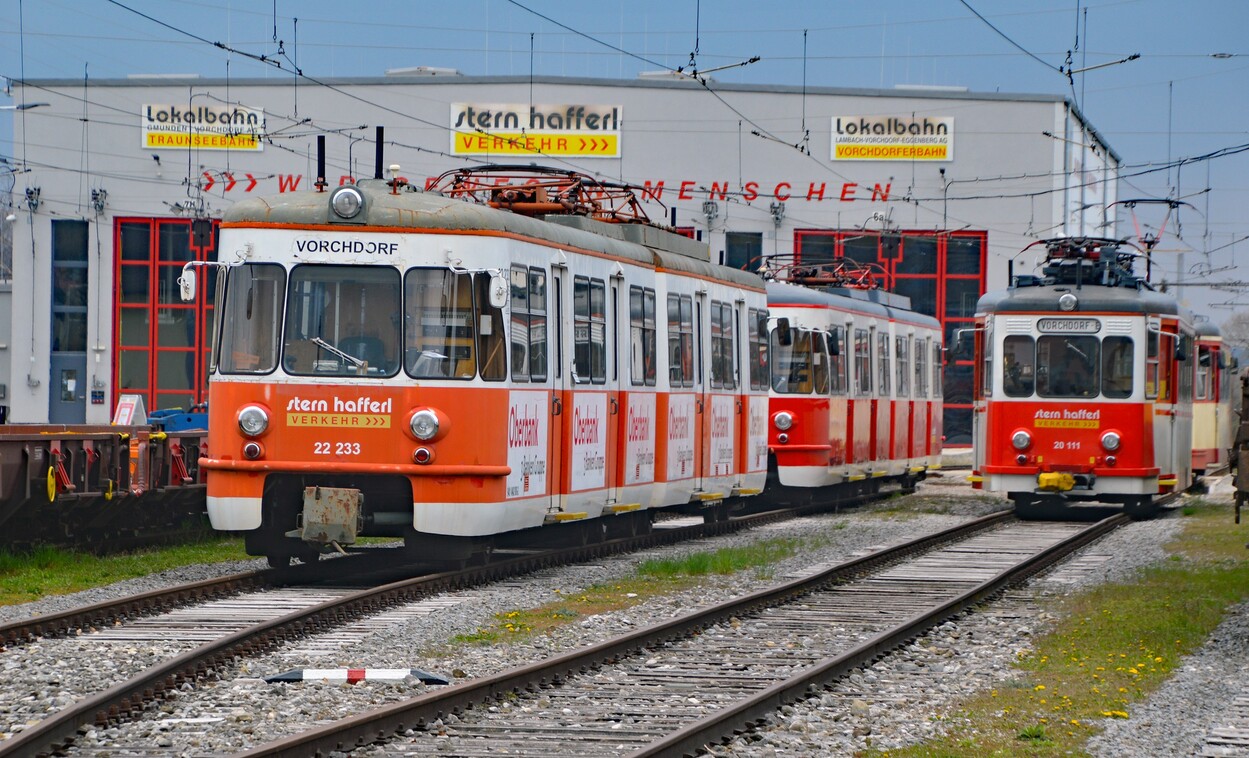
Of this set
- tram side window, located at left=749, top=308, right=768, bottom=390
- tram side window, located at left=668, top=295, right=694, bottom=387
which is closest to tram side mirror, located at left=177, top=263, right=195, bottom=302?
tram side window, located at left=668, top=295, right=694, bottom=387

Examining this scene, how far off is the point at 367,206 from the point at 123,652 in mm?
4880

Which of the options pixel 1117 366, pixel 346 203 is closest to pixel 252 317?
pixel 346 203

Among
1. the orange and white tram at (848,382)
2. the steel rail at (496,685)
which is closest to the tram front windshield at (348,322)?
the steel rail at (496,685)

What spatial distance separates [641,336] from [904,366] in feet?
42.9

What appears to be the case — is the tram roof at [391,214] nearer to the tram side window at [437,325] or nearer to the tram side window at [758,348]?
the tram side window at [437,325]

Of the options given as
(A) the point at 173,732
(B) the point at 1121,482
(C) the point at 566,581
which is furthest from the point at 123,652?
(B) the point at 1121,482

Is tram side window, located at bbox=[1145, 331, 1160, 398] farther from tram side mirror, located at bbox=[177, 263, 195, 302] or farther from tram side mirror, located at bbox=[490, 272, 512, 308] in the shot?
tram side mirror, located at bbox=[177, 263, 195, 302]

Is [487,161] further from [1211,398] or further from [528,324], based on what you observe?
[528,324]

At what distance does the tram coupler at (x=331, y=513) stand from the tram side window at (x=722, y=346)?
6950 mm

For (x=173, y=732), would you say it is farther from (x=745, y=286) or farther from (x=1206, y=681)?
(x=745, y=286)

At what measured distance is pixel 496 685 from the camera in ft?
30.2

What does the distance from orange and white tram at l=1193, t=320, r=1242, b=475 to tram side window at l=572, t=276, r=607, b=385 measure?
14600mm

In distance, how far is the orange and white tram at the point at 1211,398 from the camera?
30.8 meters

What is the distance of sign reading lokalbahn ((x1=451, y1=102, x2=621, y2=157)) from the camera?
50594 mm
